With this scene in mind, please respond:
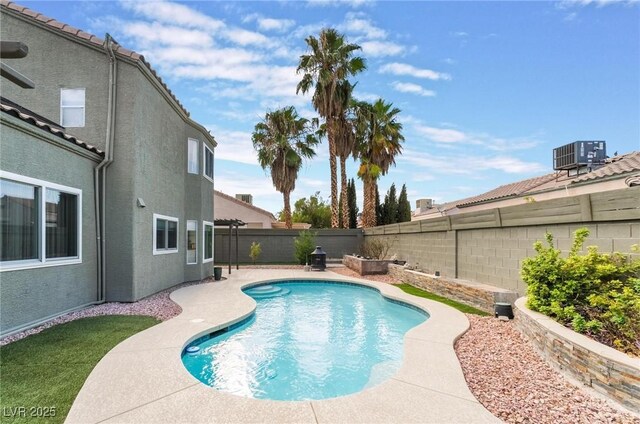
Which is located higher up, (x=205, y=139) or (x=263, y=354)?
(x=205, y=139)

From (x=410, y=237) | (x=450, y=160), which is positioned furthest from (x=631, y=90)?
(x=450, y=160)

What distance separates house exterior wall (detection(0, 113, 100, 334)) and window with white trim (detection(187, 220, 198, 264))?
488cm

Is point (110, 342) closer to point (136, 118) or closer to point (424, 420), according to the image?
point (424, 420)

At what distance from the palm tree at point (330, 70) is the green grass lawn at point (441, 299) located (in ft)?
46.8

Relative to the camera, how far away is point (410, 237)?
15.7m

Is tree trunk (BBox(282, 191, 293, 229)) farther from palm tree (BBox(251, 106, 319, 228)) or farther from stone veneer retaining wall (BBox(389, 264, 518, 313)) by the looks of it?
stone veneer retaining wall (BBox(389, 264, 518, 313))

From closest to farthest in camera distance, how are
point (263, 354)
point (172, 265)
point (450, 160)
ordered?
point (263, 354), point (172, 265), point (450, 160)

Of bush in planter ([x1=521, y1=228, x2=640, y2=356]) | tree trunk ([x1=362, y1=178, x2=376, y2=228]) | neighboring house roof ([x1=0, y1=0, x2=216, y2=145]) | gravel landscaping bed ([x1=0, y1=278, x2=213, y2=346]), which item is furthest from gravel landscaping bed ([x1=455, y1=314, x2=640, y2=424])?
tree trunk ([x1=362, y1=178, x2=376, y2=228])

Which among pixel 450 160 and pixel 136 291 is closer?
pixel 136 291

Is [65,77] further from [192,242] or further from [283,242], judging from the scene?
[283,242]

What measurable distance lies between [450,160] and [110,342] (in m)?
31.8

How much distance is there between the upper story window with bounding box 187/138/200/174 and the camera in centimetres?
1414

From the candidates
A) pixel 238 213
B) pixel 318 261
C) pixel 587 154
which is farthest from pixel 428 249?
pixel 238 213

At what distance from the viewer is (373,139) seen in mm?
24422
